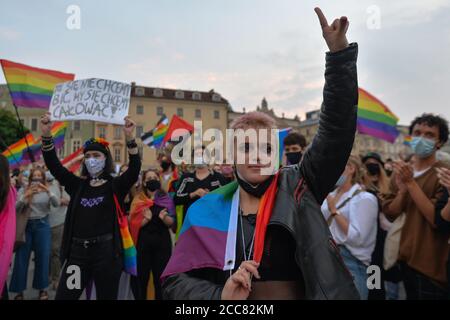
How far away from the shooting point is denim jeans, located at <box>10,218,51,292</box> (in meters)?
5.77

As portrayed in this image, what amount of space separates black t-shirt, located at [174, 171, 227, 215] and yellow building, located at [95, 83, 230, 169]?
5741cm

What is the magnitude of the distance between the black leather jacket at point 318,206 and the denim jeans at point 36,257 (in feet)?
16.9

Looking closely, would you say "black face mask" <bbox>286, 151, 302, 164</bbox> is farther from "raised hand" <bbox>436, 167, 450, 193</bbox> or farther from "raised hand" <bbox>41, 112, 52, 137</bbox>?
"raised hand" <bbox>41, 112, 52, 137</bbox>

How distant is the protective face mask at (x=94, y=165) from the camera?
4109mm

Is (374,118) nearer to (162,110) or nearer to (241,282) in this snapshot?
(241,282)

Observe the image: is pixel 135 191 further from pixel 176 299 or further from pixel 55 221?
pixel 176 299

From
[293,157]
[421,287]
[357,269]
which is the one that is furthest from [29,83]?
[421,287]

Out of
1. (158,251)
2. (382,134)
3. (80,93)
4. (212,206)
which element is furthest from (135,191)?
(382,134)

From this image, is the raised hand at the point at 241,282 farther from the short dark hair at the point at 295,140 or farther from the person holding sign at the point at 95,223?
the short dark hair at the point at 295,140

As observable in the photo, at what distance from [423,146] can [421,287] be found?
129cm

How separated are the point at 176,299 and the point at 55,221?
19.6 feet

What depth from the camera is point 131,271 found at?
4.30 meters

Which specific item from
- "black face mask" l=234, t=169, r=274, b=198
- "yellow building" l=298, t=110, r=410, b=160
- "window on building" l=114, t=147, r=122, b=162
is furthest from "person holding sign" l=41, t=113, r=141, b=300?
"yellow building" l=298, t=110, r=410, b=160

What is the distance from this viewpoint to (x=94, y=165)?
4121mm
